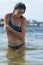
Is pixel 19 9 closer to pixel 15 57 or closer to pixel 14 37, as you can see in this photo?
pixel 14 37

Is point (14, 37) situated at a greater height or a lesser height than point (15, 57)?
greater

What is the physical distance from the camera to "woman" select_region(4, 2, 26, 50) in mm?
6715

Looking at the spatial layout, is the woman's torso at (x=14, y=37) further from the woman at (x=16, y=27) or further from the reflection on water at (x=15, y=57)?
the reflection on water at (x=15, y=57)

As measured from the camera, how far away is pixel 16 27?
22.5 ft

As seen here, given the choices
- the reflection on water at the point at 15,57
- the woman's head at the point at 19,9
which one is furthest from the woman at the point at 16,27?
the reflection on water at the point at 15,57

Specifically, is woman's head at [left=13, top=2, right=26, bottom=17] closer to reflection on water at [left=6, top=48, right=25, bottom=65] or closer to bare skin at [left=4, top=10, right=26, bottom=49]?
bare skin at [left=4, top=10, right=26, bottom=49]

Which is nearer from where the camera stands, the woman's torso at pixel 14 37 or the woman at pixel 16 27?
the woman at pixel 16 27

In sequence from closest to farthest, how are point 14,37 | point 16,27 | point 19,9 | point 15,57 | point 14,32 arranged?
point 19,9
point 14,32
point 16,27
point 14,37
point 15,57

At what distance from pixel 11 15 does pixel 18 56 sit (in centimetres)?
A: 102

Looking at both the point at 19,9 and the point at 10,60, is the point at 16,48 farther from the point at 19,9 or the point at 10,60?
the point at 19,9

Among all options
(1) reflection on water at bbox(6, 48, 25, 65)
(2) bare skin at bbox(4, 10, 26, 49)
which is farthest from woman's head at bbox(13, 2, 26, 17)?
(1) reflection on water at bbox(6, 48, 25, 65)

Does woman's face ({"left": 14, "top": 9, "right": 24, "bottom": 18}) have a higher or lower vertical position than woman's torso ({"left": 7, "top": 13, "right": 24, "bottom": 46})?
higher

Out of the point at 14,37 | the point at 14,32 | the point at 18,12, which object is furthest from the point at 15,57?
the point at 18,12

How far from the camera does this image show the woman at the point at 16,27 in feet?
22.0
